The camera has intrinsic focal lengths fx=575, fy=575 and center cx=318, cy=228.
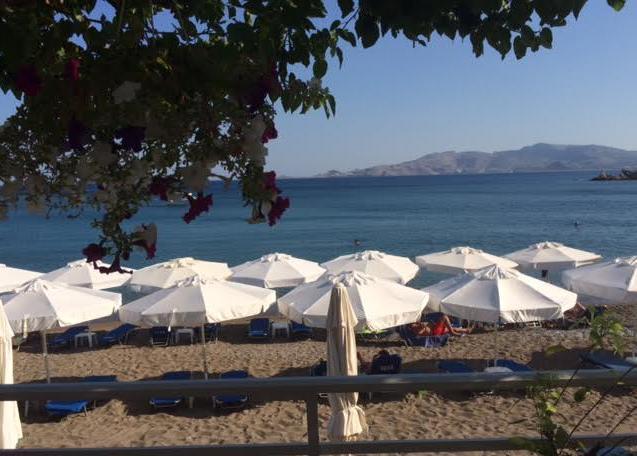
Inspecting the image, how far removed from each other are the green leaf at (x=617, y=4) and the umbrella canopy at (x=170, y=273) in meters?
12.1

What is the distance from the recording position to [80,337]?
13.8m

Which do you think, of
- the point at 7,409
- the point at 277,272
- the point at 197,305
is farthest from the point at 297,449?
the point at 277,272

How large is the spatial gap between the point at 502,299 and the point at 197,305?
527 cm

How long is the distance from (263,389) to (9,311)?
353 inches

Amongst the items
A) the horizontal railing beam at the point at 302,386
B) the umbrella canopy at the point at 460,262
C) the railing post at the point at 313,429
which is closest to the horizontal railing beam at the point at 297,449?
the railing post at the point at 313,429

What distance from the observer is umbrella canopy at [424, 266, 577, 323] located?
32.2ft

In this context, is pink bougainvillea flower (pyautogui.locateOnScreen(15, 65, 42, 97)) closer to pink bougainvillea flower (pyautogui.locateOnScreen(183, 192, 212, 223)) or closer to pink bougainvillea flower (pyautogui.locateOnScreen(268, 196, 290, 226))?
pink bougainvillea flower (pyautogui.locateOnScreen(183, 192, 212, 223))

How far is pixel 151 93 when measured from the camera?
153cm

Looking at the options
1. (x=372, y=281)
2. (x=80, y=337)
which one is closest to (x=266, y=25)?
(x=372, y=281)

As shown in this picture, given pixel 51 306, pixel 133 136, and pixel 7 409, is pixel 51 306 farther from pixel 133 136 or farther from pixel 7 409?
pixel 133 136

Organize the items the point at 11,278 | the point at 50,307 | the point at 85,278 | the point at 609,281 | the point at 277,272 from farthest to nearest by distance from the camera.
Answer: the point at 277,272
the point at 85,278
the point at 11,278
the point at 609,281
the point at 50,307

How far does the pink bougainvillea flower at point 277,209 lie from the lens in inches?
66.4

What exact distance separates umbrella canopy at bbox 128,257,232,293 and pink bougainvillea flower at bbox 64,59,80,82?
39.4 ft

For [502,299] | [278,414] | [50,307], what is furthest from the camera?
[502,299]
